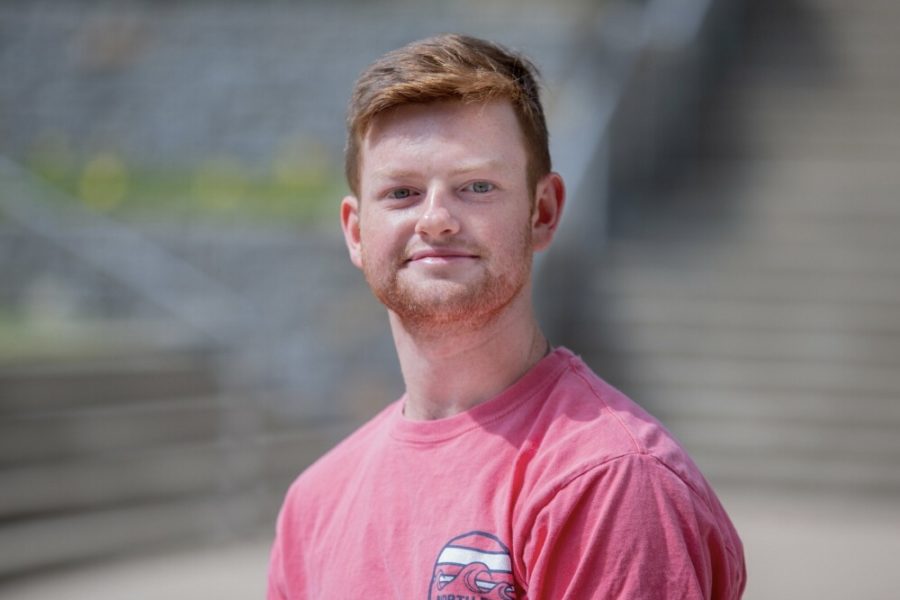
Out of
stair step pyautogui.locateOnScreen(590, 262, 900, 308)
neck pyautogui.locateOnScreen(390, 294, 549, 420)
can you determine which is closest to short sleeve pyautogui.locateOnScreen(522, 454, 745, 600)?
neck pyautogui.locateOnScreen(390, 294, 549, 420)

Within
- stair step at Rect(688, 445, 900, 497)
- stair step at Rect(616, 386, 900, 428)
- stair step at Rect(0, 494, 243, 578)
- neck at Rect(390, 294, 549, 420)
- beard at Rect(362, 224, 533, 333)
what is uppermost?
beard at Rect(362, 224, 533, 333)

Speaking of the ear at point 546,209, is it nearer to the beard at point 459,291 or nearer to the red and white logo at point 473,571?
the beard at point 459,291

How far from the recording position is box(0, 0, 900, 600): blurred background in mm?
7277

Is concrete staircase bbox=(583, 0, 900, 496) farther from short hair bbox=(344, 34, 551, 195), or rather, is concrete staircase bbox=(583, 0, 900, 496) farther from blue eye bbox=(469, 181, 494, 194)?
blue eye bbox=(469, 181, 494, 194)

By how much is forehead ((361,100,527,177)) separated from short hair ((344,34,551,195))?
16 mm

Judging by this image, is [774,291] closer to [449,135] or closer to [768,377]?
[768,377]

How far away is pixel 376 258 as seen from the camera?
7.04ft

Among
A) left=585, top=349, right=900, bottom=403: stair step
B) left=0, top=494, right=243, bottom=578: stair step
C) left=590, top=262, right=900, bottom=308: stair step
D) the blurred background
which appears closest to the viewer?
left=0, top=494, right=243, bottom=578: stair step

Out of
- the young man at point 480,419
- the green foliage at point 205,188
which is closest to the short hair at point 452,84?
the young man at point 480,419

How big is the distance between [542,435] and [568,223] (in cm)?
703

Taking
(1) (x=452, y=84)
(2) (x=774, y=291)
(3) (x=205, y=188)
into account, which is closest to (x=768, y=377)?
(2) (x=774, y=291)

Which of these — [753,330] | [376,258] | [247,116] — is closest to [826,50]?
[753,330]

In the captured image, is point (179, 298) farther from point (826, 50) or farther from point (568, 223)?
point (826, 50)

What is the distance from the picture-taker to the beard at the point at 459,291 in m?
2.07
